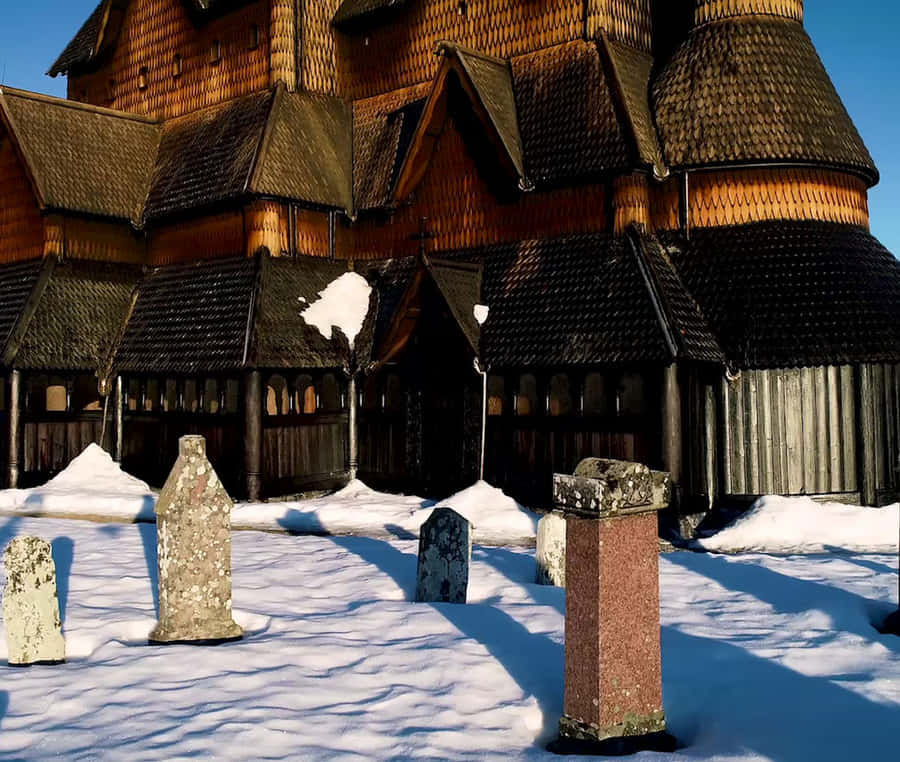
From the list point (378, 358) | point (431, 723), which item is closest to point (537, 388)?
point (378, 358)

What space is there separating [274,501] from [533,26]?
10527 millimetres

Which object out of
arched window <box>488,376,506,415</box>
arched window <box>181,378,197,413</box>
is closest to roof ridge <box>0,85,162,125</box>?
arched window <box>181,378,197,413</box>

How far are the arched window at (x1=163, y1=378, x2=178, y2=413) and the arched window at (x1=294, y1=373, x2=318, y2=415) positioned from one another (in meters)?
2.77

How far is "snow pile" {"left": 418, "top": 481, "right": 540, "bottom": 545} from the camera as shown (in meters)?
13.5

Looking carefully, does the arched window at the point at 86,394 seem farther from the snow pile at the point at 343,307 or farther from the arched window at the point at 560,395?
the arched window at the point at 560,395

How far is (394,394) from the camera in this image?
17750 mm

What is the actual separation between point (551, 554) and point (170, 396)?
11.3 meters

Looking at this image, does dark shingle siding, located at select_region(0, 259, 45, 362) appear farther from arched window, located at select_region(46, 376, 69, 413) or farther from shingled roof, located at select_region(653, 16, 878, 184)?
shingled roof, located at select_region(653, 16, 878, 184)

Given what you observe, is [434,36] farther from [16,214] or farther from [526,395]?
[16,214]

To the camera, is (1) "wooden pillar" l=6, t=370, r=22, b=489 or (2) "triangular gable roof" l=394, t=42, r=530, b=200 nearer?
(2) "triangular gable roof" l=394, t=42, r=530, b=200

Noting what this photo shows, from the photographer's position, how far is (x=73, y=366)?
18.6 m

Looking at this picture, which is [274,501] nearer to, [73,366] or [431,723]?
[73,366]

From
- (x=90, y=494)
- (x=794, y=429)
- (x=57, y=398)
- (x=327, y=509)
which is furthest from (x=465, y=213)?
(x=57, y=398)

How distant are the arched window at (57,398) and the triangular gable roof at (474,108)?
8.50 metres
